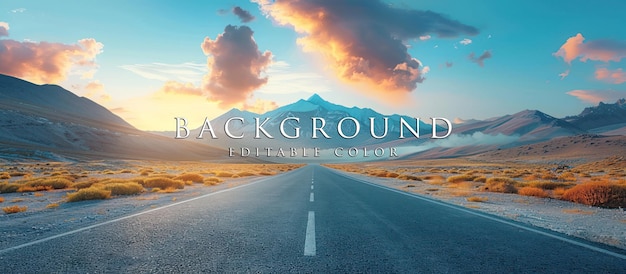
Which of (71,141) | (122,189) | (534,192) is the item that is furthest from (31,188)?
(71,141)

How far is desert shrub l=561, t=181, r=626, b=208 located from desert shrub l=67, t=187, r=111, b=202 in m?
19.7

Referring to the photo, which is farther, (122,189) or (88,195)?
(122,189)

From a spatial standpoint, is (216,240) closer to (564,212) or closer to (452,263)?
(452,263)

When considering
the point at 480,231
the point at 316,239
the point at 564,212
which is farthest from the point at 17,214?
the point at 564,212

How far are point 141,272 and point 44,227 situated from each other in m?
4.98

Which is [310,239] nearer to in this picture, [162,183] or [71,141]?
[162,183]

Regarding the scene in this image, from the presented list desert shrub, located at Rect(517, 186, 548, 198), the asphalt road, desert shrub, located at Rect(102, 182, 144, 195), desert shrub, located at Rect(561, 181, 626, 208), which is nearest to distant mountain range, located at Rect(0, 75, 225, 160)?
desert shrub, located at Rect(102, 182, 144, 195)

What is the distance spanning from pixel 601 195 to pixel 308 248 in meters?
13.2

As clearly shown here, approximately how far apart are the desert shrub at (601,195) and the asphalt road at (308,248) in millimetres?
7444

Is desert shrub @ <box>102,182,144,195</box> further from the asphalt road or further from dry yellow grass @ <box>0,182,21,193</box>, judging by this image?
the asphalt road

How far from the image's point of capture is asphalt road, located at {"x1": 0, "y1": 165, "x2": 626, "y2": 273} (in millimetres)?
4500

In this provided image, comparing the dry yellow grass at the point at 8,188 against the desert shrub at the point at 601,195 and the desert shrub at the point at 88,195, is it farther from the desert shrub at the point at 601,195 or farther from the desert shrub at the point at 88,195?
the desert shrub at the point at 601,195

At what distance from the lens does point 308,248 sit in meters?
5.40

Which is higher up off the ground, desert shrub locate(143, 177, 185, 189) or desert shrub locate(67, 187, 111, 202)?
desert shrub locate(67, 187, 111, 202)
